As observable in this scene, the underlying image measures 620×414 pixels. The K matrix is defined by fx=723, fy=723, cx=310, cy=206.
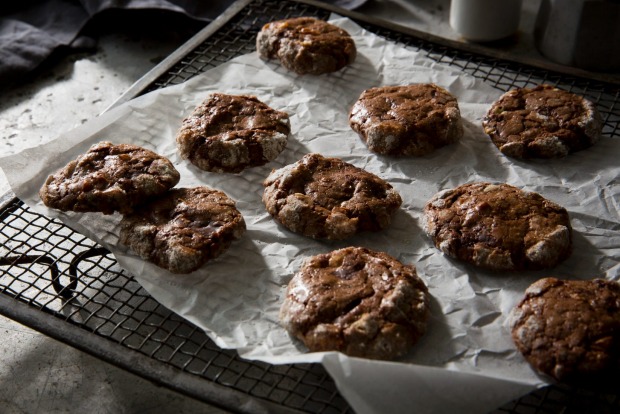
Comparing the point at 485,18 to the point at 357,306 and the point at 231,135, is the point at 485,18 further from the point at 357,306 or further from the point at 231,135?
the point at 357,306

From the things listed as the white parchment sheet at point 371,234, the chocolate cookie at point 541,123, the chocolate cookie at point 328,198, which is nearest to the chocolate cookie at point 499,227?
the white parchment sheet at point 371,234

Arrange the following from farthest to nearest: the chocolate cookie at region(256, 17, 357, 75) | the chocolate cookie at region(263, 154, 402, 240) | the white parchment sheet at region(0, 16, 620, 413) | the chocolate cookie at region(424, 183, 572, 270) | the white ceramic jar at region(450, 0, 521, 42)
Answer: the white ceramic jar at region(450, 0, 521, 42) → the chocolate cookie at region(256, 17, 357, 75) → the chocolate cookie at region(263, 154, 402, 240) → the chocolate cookie at region(424, 183, 572, 270) → the white parchment sheet at region(0, 16, 620, 413)

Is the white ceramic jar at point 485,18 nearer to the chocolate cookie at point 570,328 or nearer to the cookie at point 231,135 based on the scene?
the cookie at point 231,135

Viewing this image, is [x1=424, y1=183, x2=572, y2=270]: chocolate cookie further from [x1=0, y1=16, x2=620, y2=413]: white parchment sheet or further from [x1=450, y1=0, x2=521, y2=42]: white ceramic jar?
[x1=450, y1=0, x2=521, y2=42]: white ceramic jar

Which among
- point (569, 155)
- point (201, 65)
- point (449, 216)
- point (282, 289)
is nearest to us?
point (282, 289)

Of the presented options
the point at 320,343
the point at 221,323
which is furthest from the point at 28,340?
the point at 320,343

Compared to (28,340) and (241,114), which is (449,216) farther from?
(28,340)

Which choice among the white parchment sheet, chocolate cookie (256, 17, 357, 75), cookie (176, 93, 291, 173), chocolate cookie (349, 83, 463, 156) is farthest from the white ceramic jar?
cookie (176, 93, 291, 173)

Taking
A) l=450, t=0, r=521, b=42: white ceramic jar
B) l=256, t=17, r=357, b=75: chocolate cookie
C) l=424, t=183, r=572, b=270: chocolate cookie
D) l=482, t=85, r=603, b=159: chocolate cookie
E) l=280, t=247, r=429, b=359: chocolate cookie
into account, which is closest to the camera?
l=280, t=247, r=429, b=359: chocolate cookie

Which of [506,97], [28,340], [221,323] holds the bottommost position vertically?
[28,340]
